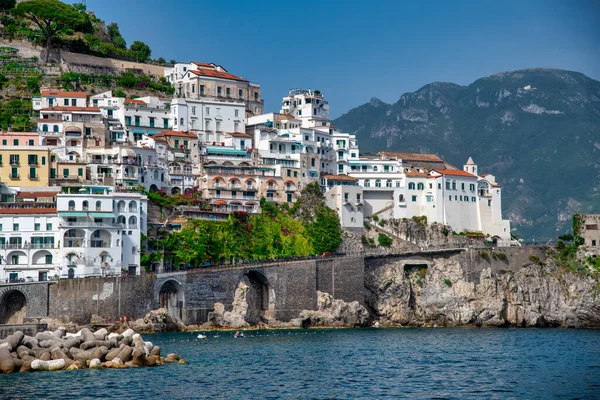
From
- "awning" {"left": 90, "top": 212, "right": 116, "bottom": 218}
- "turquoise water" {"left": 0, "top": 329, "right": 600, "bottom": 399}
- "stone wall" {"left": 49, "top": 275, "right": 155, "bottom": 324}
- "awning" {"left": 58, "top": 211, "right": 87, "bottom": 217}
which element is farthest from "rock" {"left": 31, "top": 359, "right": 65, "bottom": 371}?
"awning" {"left": 90, "top": 212, "right": 116, "bottom": 218}

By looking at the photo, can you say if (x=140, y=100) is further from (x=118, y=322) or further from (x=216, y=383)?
(x=216, y=383)

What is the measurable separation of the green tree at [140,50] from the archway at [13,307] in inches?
2260

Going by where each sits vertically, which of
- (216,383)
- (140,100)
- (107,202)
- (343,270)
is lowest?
(216,383)

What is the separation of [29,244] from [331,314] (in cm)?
2659

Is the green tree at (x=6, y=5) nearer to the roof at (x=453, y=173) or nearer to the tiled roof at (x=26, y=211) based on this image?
the tiled roof at (x=26, y=211)

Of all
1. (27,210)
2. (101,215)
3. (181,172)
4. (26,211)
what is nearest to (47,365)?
(101,215)

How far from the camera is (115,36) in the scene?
139 m

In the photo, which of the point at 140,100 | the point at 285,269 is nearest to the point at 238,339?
the point at 285,269

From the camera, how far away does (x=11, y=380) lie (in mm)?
53062

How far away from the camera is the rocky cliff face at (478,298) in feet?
308

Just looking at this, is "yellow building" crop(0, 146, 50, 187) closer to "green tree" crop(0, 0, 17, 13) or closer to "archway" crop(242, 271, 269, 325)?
"archway" crop(242, 271, 269, 325)

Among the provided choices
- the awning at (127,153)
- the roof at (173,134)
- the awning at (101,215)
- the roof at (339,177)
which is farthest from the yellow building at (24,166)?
the roof at (339,177)

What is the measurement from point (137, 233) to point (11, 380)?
34301 mm

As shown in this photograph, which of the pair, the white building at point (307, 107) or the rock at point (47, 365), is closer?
the rock at point (47, 365)
